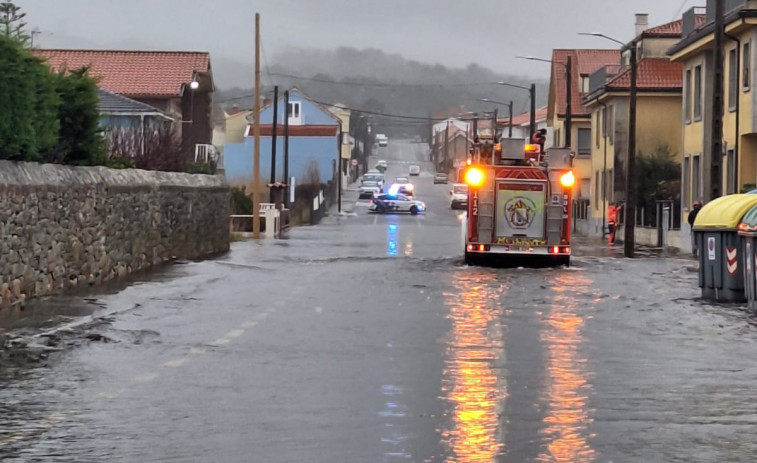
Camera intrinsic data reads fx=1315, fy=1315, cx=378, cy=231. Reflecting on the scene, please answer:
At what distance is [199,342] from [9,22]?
5.72 m

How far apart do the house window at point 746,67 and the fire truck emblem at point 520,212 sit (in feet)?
35.4

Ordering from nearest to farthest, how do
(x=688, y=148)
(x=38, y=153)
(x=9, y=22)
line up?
(x=9, y=22)
(x=38, y=153)
(x=688, y=148)

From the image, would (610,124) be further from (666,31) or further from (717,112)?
(717,112)

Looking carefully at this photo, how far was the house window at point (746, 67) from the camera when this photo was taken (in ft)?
121

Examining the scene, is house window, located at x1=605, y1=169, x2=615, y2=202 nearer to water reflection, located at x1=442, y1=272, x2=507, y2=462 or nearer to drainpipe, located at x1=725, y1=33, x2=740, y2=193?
drainpipe, located at x1=725, y1=33, x2=740, y2=193

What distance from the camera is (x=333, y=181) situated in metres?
101

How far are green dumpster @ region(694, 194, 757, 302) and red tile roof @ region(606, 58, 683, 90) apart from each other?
37.6m

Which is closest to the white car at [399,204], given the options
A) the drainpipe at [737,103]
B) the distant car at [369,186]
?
the distant car at [369,186]

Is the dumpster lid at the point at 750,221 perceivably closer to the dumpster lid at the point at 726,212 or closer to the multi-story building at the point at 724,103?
the dumpster lid at the point at 726,212

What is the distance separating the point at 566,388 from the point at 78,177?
1179cm

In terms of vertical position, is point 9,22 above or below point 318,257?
above

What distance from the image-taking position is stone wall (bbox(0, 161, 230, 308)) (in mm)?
17234

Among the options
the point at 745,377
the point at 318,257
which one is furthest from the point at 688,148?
the point at 745,377

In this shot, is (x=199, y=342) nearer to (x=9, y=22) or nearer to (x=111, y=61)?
(x=9, y=22)
